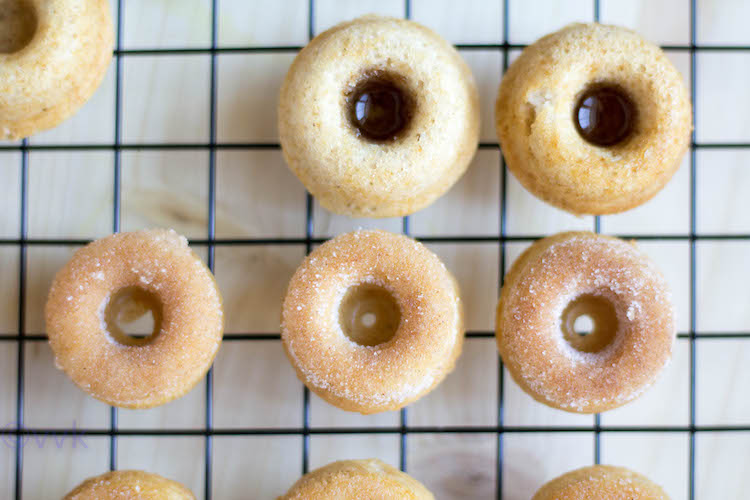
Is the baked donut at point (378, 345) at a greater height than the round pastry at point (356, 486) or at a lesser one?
greater

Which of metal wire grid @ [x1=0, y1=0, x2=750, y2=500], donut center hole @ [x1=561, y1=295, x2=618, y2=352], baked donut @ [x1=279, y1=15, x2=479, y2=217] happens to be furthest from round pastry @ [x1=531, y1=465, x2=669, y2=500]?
baked donut @ [x1=279, y1=15, x2=479, y2=217]

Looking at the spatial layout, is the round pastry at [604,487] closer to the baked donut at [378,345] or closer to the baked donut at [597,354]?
the baked donut at [597,354]

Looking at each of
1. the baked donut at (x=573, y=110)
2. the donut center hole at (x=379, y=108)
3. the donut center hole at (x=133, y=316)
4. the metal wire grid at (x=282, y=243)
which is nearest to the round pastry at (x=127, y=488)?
the metal wire grid at (x=282, y=243)

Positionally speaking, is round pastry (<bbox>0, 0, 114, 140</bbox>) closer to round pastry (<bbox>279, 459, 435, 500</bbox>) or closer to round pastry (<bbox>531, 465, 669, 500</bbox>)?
round pastry (<bbox>279, 459, 435, 500</bbox>)

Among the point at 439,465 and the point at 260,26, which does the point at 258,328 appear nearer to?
the point at 439,465

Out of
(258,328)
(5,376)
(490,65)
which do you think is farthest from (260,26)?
(5,376)

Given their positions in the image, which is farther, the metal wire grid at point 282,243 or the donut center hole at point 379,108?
the metal wire grid at point 282,243

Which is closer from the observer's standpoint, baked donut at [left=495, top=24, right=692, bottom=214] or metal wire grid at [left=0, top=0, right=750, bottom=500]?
baked donut at [left=495, top=24, right=692, bottom=214]
